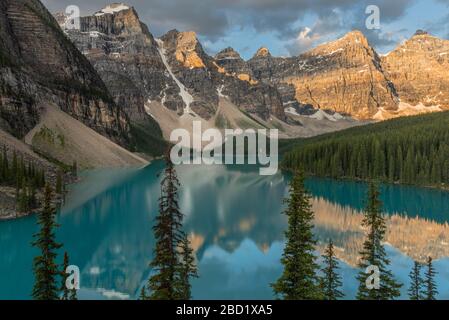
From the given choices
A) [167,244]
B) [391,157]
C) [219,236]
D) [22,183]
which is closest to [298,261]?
[167,244]

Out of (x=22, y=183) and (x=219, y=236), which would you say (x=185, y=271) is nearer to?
(x=219, y=236)

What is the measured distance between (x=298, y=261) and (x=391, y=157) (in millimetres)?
104592

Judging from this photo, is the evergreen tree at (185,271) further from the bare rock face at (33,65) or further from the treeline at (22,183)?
the bare rock face at (33,65)

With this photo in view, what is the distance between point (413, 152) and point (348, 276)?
88522 millimetres

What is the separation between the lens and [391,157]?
11788cm

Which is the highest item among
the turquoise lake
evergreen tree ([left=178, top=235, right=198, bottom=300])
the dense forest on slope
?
the dense forest on slope

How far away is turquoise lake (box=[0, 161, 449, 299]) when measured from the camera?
38156 mm

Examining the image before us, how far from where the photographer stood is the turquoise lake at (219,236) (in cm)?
3816

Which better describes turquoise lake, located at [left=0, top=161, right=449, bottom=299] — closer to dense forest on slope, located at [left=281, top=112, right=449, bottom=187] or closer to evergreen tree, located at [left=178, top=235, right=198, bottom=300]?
evergreen tree, located at [left=178, top=235, right=198, bottom=300]

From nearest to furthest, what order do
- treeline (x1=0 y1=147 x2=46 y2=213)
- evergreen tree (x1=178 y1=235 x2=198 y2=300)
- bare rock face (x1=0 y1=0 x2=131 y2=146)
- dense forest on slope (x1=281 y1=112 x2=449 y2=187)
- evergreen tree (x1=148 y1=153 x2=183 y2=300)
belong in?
evergreen tree (x1=148 y1=153 x2=183 y2=300) < evergreen tree (x1=178 y1=235 x2=198 y2=300) < treeline (x1=0 y1=147 x2=46 y2=213) < dense forest on slope (x1=281 y1=112 x2=449 y2=187) < bare rock face (x1=0 y1=0 x2=131 y2=146)

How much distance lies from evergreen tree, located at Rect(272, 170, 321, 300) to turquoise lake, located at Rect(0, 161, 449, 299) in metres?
7.33

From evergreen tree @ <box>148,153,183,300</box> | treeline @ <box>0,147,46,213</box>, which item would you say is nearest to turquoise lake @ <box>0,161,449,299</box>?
treeline @ <box>0,147,46,213</box>

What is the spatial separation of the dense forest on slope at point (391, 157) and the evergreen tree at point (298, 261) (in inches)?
3846
